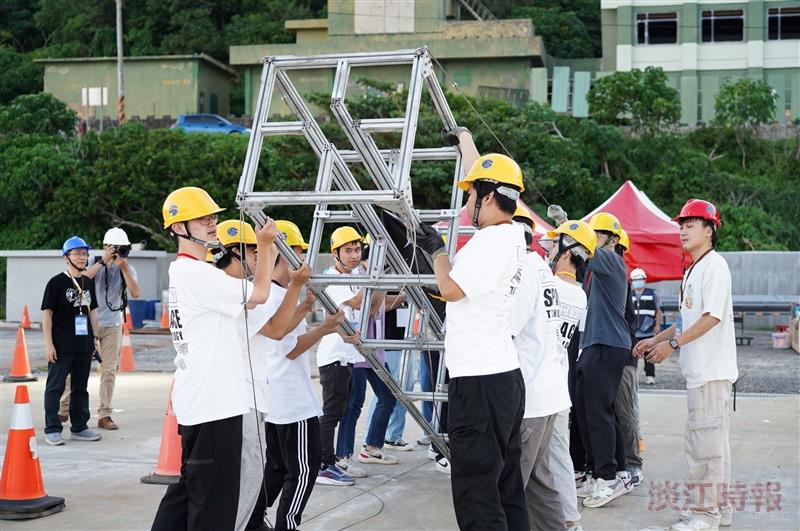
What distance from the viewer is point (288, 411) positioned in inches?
215

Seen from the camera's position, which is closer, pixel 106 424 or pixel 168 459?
pixel 168 459

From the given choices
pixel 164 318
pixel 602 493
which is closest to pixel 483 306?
pixel 602 493

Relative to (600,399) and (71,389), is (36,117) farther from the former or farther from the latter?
(600,399)

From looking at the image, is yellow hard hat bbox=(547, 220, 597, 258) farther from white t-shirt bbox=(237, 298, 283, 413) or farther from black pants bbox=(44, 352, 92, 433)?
black pants bbox=(44, 352, 92, 433)

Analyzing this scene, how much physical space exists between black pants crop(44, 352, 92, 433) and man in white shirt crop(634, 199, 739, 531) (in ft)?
18.3

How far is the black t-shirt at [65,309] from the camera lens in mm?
8789

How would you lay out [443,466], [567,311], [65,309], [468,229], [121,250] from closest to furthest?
[567,311] < [468,229] < [443,466] < [65,309] < [121,250]

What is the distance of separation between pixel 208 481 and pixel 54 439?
15.9 ft

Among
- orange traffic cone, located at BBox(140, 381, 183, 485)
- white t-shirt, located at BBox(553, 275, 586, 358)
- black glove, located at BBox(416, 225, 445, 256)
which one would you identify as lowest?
orange traffic cone, located at BBox(140, 381, 183, 485)

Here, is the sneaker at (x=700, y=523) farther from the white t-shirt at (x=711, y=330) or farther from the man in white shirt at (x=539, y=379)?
the man in white shirt at (x=539, y=379)

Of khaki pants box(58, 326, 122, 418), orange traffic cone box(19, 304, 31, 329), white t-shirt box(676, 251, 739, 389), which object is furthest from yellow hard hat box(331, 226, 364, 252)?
orange traffic cone box(19, 304, 31, 329)

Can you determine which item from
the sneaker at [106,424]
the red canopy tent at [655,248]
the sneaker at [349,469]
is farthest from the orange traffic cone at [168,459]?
the red canopy tent at [655,248]

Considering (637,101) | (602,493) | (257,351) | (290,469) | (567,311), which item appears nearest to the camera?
(257,351)

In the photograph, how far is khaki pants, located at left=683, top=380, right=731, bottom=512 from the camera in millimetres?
5953
